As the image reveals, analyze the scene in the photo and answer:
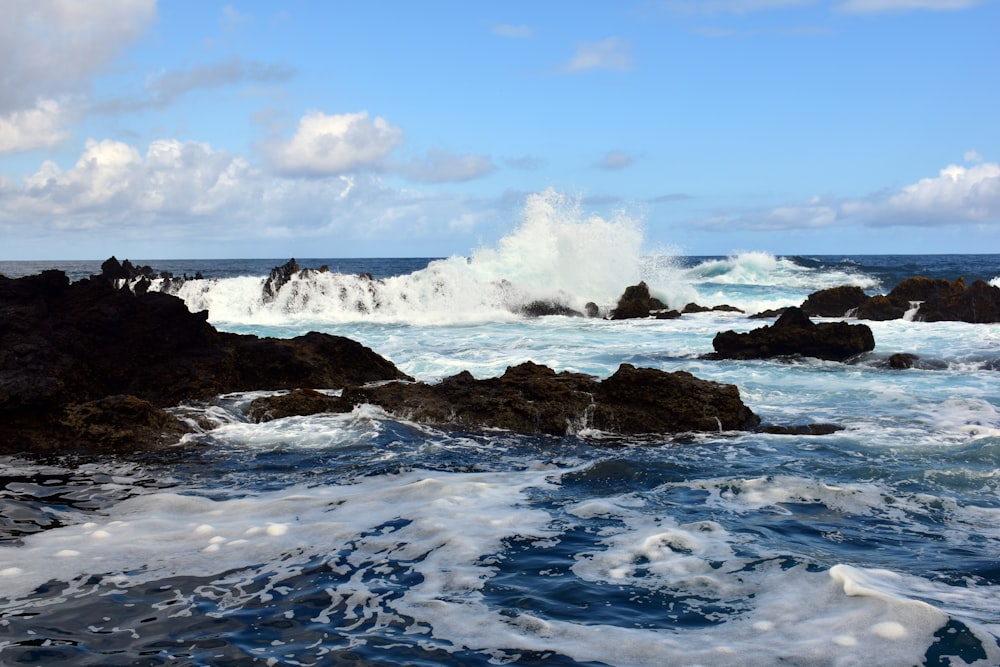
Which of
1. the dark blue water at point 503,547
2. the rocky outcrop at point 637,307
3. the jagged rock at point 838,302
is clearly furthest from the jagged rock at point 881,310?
the dark blue water at point 503,547

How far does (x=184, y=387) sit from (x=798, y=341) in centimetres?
1009

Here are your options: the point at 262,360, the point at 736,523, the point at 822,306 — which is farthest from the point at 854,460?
the point at 822,306

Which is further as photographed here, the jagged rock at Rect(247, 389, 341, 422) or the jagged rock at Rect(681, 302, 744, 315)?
the jagged rock at Rect(681, 302, 744, 315)

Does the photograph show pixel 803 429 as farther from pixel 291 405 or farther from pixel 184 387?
pixel 184 387

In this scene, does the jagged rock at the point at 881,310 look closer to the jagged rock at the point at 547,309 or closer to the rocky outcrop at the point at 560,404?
the jagged rock at the point at 547,309

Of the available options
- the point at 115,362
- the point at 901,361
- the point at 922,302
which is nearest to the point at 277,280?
the point at 922,302

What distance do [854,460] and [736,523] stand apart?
2348 millimetres

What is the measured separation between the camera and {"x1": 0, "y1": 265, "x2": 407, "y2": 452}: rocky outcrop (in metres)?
7.84

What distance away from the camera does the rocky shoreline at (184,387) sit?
7.91 meters

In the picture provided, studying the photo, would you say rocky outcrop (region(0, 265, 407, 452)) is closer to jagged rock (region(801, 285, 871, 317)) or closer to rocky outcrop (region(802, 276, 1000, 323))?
rocky outcrop (region(802, 276, 1000, 323))

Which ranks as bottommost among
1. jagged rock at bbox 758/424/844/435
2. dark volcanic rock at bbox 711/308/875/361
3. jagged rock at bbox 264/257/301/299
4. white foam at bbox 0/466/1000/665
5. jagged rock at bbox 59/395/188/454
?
white foam at bbox 0/466/1000/665

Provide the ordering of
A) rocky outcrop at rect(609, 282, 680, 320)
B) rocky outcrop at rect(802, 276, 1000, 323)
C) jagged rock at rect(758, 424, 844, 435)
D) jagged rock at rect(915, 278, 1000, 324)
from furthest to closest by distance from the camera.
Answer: rocky outcrop at rect(609, 282, 680, 320) < rocky outcrop at rect(802, 276, 1000, 323) < jagged rock at rect(915, 278, 1000, 324) < jagged rock at rect(758, 424, 844, 435)

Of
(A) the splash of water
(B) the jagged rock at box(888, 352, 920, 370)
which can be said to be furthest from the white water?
(B) the jagged rock at box(888, 352, 920, 370)

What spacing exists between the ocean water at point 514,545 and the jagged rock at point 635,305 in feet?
45.2
